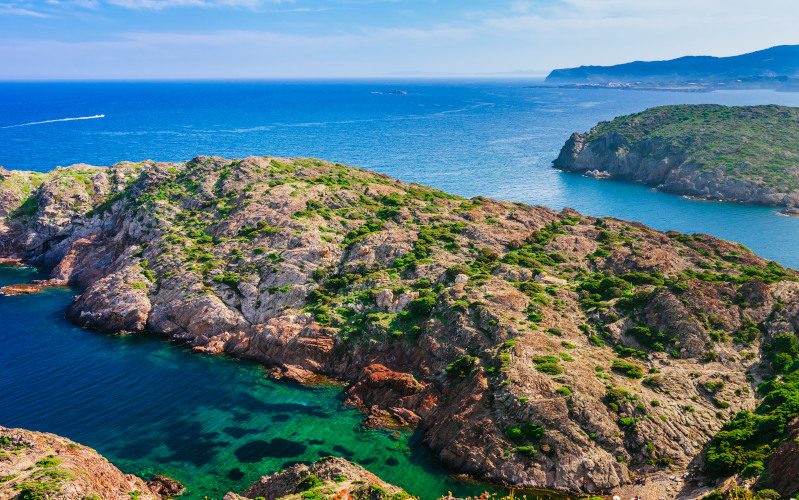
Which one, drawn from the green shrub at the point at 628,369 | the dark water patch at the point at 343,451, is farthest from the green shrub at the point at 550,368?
the dark water patch at the point at 343,451

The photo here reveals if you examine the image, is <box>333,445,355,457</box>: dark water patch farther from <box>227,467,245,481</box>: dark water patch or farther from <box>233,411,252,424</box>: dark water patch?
<box>233,411,252,424</box>: dark water patch

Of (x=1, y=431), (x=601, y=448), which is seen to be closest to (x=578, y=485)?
(x=601, y=448)

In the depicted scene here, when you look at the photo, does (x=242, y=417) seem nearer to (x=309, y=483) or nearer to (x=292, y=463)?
(x=292, y=463)

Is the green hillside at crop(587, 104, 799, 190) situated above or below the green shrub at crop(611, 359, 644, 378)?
above

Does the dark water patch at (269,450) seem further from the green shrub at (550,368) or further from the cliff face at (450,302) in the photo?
the green shrub at (550,368)

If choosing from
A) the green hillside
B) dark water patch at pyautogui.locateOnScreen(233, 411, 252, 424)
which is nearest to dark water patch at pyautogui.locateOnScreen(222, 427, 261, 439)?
dark water patch at pyautogui.locateOnScreen(233, 411, 252, 424)

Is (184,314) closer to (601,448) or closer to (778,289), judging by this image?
(601,448)

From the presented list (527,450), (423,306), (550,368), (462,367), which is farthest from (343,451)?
(550,368)
